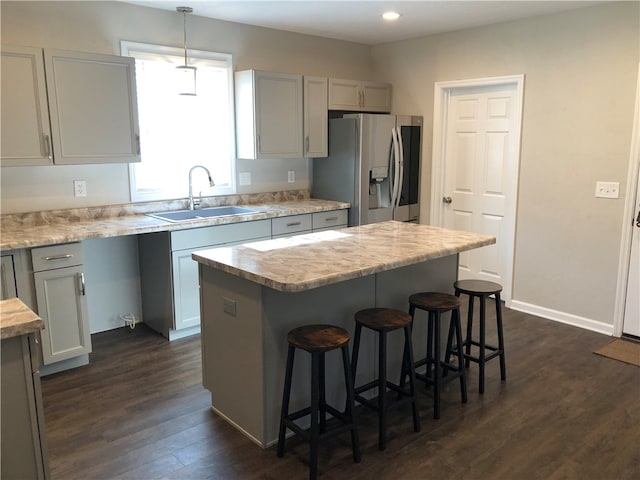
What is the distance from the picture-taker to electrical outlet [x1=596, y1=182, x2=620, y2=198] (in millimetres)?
3876

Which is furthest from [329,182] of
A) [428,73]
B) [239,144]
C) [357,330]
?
[357,330]

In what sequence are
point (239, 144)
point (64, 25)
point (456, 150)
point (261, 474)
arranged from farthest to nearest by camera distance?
point (456, 150)
point (239, 144)
point (64, 25)
point (261, 474)

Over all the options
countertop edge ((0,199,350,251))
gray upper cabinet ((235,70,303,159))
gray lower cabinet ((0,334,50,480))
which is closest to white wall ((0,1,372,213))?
countertop edge ((0,199,350,251))

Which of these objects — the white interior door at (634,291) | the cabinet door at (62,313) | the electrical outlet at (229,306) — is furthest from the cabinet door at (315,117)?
the white interior door at (634,291)

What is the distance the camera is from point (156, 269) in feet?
12.9

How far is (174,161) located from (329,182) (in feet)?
5.08

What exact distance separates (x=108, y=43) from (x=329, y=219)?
231 cm

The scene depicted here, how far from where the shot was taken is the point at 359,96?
16.9ft

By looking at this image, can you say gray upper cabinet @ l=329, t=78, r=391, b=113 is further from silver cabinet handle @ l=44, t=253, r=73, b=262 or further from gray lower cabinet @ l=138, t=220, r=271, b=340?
silver cabinet handle @ l=44, t=253, r=73, b=262

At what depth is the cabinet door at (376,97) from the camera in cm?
522

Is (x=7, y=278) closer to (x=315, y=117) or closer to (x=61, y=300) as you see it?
(x=61, y=300)

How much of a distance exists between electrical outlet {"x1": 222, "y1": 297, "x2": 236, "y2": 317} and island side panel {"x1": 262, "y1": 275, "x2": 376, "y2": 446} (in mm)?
239

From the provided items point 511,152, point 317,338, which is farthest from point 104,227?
point 511,152

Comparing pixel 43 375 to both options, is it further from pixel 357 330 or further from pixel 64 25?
pixel 64 25
